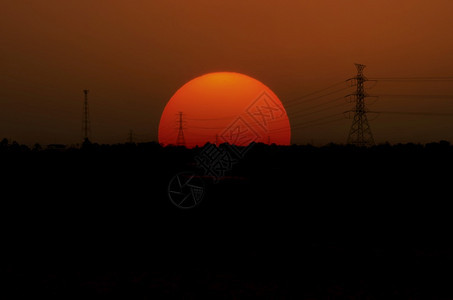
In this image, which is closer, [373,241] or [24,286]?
[24,286]

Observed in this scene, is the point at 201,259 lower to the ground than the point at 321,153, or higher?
lower

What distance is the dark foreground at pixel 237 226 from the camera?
730 centimetres

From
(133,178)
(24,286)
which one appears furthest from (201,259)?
(133,178)

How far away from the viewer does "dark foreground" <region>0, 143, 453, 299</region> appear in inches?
288

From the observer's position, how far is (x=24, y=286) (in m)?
7.11

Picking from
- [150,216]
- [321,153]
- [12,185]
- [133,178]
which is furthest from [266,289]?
[12,185]

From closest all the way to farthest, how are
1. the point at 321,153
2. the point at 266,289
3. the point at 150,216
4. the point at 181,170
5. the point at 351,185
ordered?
1. the point at 266,289
2. the point at 150,216
3. the point at 351,185
4. the point at 321,153
5. the point at 181,170

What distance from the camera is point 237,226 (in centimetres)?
1284

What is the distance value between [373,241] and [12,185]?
17.2 metres

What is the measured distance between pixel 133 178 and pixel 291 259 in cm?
1351

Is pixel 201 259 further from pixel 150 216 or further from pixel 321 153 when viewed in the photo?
pixel 321 153

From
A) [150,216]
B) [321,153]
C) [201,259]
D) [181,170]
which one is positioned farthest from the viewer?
[181,170]

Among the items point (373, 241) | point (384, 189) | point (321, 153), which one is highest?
point (321, 153)

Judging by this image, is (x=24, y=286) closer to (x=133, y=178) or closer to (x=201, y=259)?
(x=201, y=259)
